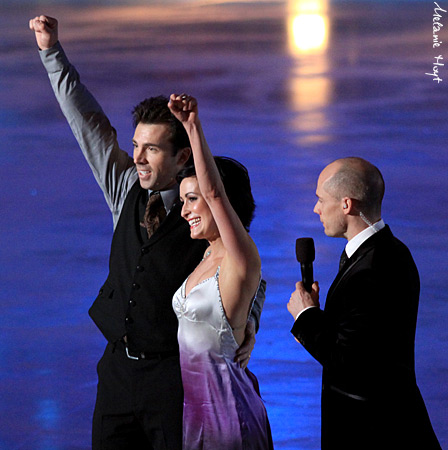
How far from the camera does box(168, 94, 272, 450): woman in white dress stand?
8.23 feet

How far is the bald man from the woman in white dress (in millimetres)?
174

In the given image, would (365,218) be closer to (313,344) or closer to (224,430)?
(313,344)

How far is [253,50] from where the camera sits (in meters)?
6.18

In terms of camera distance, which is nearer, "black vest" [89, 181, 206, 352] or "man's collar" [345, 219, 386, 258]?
"man's collar" [345, 219, 386, 258]

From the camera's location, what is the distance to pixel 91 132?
2963 mm

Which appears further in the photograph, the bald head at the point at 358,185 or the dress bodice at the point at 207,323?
the dress bodice at the point at 207,323

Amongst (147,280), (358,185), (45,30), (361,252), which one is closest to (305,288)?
(361,252)

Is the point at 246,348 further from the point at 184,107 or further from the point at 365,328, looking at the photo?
the point at 184,107

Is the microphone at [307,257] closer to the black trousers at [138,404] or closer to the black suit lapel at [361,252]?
the black suit lapel at [361,252]

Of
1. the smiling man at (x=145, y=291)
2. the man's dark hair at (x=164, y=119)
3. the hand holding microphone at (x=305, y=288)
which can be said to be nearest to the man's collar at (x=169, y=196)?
the smiling man at (x=145, y=291)

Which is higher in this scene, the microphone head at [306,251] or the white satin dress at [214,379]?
the microphone head at [306,251]

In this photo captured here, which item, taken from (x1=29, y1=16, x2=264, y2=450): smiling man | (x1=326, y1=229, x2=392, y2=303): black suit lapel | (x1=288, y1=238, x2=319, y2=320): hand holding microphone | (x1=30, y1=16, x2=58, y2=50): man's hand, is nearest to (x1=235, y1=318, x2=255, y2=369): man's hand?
(x1=29, y1=16, x2=264, y2=450): smiling man

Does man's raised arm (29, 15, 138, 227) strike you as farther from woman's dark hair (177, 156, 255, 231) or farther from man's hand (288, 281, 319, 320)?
man's hand (288, 281, 319, 320)

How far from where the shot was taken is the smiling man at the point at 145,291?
2.72 meters
